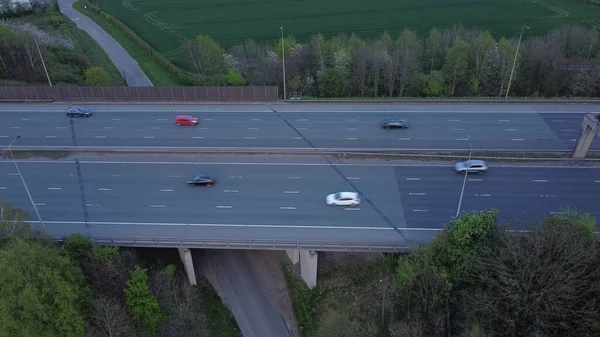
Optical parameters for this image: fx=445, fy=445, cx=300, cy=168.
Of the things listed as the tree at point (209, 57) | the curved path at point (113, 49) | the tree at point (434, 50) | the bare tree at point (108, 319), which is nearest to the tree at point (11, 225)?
the bare tree at point (108, 319)

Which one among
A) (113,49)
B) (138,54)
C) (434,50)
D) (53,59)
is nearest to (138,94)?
(53,59)

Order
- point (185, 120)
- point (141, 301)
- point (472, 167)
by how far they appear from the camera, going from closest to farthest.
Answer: point (141, 301)
point (472, 167)
point (185, 120)

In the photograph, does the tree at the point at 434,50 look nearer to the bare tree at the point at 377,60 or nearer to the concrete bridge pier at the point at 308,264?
the bare tree at the point at 377,60

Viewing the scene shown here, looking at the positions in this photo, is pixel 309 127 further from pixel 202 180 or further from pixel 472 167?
pixel 472 167

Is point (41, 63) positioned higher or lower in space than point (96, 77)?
higher

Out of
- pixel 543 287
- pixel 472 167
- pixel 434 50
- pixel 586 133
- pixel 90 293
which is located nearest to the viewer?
pixel 543 287

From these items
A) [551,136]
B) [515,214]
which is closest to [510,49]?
[551,136]
